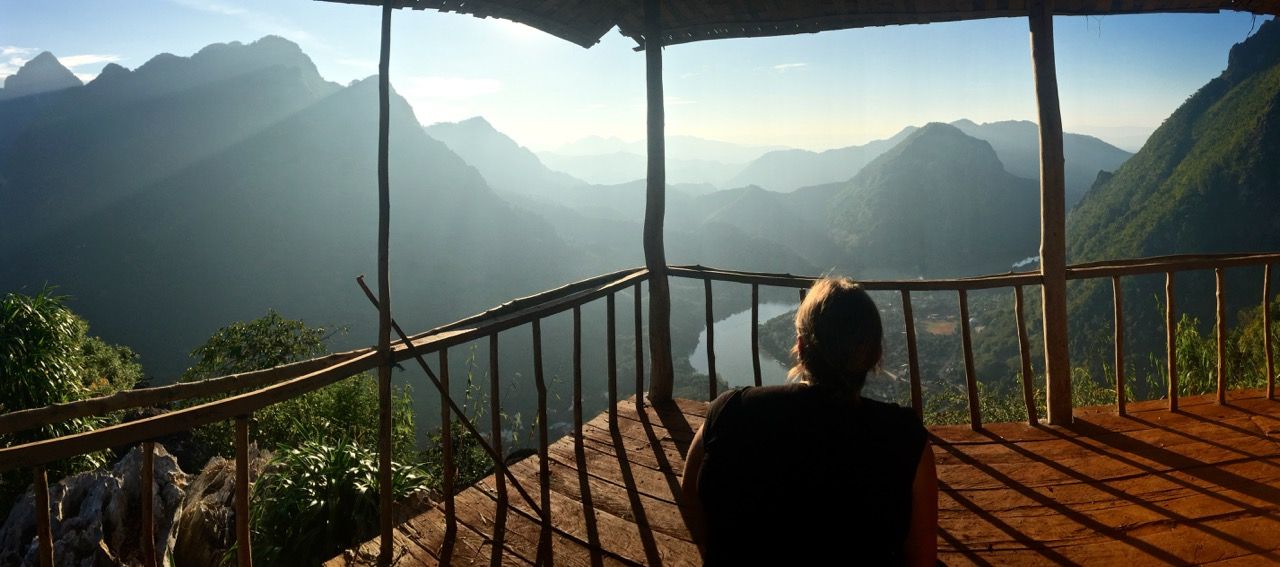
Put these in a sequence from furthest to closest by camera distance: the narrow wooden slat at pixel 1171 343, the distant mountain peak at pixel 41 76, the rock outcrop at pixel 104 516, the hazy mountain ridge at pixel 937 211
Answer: the distant mountain peak at pixel 41 76 → the hazy mountain ridge at pixel 937 211 → the rock outcrop at pixel 104 516 → the narrow wooden slat at pixel 1171 343

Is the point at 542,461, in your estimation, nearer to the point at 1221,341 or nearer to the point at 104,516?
the point at 1221,341

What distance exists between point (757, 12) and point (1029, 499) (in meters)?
3.27

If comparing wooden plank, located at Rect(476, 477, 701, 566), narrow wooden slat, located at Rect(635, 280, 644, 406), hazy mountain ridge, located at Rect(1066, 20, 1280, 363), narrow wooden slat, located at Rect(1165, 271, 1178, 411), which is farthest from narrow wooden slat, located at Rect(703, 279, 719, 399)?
hazy mountain ridge, located at Rect(1066, 20, 1280, 363)

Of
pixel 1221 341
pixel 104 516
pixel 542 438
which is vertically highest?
pixel 1221 341

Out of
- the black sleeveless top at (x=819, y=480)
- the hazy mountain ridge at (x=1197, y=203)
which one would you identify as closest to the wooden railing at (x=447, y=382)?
the black sleeveless top at (x=819, y=480)

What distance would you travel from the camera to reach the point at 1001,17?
12.7ft

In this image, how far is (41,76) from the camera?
372 feet

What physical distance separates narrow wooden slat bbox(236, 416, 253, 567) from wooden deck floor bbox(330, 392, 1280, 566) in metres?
0.55

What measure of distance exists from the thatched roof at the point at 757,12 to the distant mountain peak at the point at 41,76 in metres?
144

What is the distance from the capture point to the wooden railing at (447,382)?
1733 mm

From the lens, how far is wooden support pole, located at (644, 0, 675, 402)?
4285 mm

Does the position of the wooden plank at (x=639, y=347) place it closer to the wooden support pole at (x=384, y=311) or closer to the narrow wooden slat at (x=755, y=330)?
the narrow wooden slat at (x=755, y=330)

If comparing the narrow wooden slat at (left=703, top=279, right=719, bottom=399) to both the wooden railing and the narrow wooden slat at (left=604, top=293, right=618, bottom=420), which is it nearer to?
the wooden railing

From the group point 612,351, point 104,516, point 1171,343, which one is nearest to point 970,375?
point 1171,343
